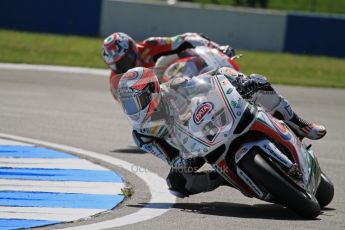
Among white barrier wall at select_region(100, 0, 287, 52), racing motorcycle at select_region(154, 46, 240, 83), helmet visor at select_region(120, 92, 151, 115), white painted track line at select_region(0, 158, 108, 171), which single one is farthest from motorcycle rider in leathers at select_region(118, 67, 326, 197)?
white barrier wall at select_region(100, 0, 287, 52)

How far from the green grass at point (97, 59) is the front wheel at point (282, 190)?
1206cm

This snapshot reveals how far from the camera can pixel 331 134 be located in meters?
13.1

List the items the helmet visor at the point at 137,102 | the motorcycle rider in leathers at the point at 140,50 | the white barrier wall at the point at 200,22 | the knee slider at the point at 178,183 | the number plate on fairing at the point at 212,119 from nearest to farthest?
the number plate on fairing at the point at 212,119 → the helmet visor at the point at 137,102 → the knee slider at the point at 178,183 → the motorcycle rider in leathers at the point at 140,50 → the white barrier wall at the point at 200,22

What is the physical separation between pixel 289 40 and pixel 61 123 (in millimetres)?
13171

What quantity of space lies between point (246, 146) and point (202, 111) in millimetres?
452

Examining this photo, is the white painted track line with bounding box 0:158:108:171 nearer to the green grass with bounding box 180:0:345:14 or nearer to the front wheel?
the front wheel

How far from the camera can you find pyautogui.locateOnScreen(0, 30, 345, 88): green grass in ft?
67.4

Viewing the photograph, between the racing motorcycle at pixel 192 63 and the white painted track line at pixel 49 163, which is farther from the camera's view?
the racing motorcycle at pixel 192 63

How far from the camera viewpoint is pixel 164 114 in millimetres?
7895

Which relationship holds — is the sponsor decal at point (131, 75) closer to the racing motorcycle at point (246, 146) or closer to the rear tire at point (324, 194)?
the racing motorcycle at point (246, 146)

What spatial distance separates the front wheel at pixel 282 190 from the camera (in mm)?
7262

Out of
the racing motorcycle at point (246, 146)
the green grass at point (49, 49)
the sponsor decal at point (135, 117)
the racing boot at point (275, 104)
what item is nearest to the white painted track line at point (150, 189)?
the racing motorcycle at point (246, 146)

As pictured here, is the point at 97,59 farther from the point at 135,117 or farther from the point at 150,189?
the point at 135,117

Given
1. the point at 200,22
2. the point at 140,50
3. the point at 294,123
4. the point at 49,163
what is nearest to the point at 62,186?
the point at 49,163
